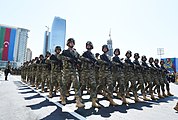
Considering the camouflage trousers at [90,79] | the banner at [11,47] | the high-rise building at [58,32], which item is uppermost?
the high-rise building at [58,32]

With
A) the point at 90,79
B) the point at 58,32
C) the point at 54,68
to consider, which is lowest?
the point at 90,79

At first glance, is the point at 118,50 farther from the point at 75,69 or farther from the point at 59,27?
the point at 59,27

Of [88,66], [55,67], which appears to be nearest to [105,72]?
[88,66]

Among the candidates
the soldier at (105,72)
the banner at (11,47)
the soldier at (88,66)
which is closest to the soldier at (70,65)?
the soldier at (88,66)

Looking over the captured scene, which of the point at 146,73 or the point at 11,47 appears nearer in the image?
the point at 146,73

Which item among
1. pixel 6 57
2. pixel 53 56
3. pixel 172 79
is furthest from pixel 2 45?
pixel 53 56

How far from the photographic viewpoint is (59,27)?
17050cm

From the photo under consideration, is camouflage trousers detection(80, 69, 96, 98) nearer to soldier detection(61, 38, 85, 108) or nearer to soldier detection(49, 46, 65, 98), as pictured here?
soldier detection(61, 38, 85, 108)

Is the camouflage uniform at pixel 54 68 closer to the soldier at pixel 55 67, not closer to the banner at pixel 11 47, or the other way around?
the soldier at pixel 55 67

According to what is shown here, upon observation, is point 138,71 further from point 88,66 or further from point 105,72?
point 88,66

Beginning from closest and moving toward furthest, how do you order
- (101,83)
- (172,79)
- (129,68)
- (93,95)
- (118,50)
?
1. (93,95)
2. (101,83)
3. (118,50)
4. (129,68)
5. (172,79)

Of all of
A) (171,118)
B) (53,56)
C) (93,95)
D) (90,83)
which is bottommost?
(171,118)

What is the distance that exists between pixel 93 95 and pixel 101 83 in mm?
839

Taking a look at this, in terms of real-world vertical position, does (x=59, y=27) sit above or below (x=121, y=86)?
above
